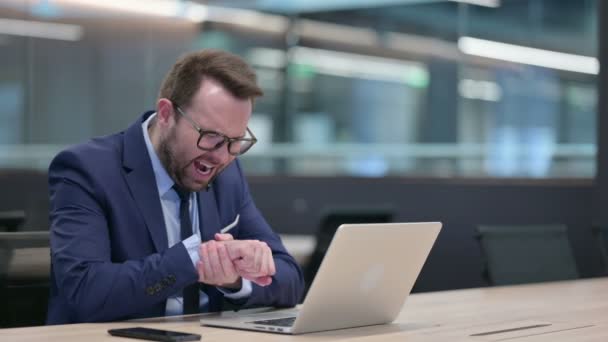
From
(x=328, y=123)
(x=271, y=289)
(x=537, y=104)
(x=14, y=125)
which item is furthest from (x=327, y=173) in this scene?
(x=271, y=289)

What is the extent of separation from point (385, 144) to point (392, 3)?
1.11 m

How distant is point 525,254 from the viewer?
407 cm

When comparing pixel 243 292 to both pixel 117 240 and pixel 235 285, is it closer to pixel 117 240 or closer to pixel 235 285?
pixel 235 285

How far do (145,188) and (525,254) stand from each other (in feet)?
6.65

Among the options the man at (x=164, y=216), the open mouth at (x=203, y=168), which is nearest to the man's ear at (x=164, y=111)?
the man at (x=164, y=216)

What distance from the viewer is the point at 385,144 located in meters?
7.71

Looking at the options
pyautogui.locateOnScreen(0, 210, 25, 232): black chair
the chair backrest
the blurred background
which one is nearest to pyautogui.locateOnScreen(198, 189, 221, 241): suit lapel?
pyautogui.locateOnScreen(0, 210, 25, 232): black chair

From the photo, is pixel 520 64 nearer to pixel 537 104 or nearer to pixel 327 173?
pixel 537 104

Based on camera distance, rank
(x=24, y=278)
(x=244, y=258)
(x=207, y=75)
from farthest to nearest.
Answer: (x=24, y=278)
(x=207, y=75)
(x=244, y=258)

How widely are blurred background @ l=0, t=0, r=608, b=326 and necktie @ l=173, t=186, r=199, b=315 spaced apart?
9.99 ft

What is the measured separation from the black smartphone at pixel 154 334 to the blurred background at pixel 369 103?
11.9 ft

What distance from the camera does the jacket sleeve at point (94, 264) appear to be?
2328 mm

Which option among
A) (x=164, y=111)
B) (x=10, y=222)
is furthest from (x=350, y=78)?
(x=164, y=111)

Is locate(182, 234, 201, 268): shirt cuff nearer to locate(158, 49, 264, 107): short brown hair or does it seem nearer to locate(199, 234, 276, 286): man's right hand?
locate(199, 234, 276, 286): man's right hand
